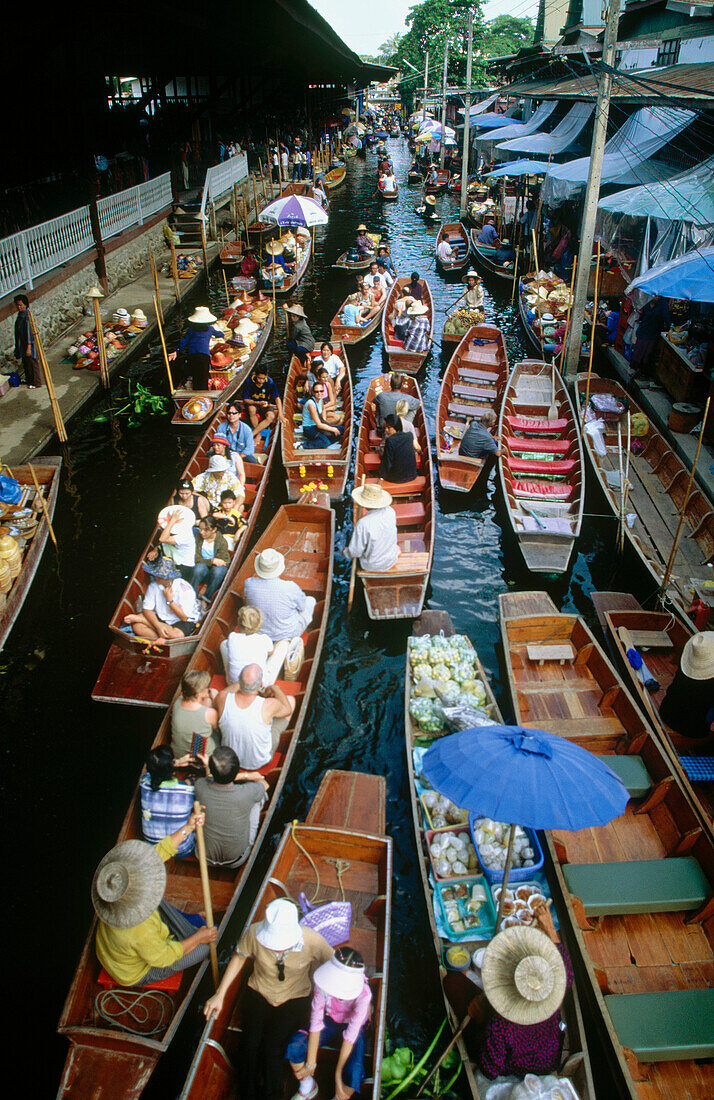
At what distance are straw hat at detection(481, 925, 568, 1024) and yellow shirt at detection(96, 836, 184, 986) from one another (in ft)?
6.93

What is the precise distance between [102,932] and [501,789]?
2.74 m

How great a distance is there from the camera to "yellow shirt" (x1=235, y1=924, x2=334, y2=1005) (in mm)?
3809

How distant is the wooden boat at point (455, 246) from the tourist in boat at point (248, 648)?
66.8 ft

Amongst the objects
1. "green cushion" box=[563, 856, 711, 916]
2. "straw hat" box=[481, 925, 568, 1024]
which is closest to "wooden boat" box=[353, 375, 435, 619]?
"green cushion" box=[563, 856, 711, 916]

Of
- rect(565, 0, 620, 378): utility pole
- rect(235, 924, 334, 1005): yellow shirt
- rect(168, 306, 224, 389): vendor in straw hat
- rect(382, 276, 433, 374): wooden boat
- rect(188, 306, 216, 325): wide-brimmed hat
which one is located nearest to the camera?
rect(235, 924, 334, 1005): yellow shirt

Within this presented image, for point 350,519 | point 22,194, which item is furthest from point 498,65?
point 350,519

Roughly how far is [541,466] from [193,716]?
7.52 m

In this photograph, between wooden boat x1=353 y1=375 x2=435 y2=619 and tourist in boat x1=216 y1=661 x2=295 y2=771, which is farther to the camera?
wooden boat x1=353 y1=375 x2=435 y2=619

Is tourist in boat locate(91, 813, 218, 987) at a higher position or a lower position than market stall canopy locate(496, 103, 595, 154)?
lower

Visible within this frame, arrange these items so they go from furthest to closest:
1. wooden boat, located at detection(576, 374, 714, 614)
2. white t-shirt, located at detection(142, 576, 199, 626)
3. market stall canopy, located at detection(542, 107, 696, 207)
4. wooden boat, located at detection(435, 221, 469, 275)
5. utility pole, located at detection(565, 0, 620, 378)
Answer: wooden boat, located at detection(435, 221, 469, 275) < market stall canopy, located at detection(542, 107, 696, 207) < utility pole, located at detection(565, 0, 620, 378) < wooden boat, located at detection(576, 374, 714, 614) < white t-shirt, located at detection(142, 576, 199, 626)

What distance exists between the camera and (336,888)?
17.8 feet

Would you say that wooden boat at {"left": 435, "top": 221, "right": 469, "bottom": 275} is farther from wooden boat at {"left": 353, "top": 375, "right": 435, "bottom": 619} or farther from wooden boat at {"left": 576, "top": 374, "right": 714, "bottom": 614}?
wooden boat at {"left": 576, "top": 374, "right": 714, "bottom": 614}

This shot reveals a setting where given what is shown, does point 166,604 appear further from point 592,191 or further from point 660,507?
point 592,191

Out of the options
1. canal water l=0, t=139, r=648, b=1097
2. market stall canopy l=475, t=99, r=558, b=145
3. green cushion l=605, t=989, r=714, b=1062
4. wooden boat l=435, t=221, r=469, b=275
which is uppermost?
market stall canopy l=475, t=99, r=558, b=145
